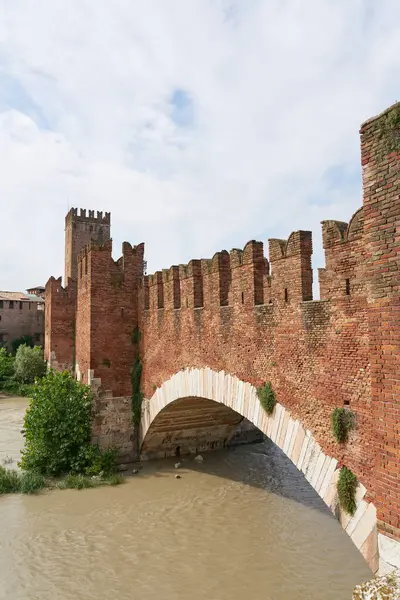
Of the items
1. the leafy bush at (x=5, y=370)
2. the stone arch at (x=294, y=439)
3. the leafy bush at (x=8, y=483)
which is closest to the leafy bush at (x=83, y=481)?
the leafy bush at (x=8, y=483)

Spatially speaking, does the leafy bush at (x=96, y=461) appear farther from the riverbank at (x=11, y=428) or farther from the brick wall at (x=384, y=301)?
the brick wall at (x=384, y=301)

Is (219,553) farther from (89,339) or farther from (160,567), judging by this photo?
(89,339)

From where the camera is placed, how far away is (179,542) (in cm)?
1045

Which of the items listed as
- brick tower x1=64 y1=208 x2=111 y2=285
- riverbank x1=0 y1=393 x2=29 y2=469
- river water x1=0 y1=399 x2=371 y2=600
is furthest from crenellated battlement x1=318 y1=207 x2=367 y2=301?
brick tower x1=64 y1=208 x2=111 y2=285

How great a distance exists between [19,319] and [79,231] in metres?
10.5

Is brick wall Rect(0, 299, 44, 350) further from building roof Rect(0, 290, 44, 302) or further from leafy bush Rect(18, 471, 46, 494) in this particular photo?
leafy bush Rect(18, 471, 46, 494)

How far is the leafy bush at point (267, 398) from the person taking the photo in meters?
7.75

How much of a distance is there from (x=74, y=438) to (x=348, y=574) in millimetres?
8318

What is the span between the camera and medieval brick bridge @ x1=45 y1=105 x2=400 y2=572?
16.0 ft

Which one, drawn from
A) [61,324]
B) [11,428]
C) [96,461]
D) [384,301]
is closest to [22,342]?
[61,324]

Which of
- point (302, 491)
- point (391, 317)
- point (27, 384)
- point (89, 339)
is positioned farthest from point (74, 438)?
point (27, 384)

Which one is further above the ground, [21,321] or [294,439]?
[21,321]

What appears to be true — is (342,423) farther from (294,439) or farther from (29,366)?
(29,366)

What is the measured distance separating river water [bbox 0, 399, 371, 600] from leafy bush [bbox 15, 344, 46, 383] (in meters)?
20.7
